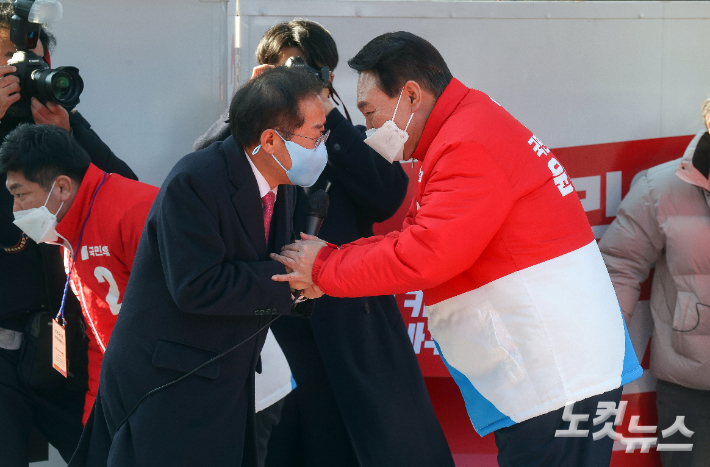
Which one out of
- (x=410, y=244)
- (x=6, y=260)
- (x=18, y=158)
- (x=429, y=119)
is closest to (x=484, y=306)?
(x=410, y=244)

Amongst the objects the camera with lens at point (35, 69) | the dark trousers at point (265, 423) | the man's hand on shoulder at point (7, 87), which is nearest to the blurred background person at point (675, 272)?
the dark trousers at point (265, 423)

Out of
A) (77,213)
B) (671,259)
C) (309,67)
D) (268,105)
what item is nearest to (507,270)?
(268,105)

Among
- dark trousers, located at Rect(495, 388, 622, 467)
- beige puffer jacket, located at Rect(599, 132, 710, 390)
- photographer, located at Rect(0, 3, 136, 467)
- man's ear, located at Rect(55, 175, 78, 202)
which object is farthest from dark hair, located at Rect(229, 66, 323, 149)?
beige puffer jacket, located at Rect(599, 132, 710, 390)

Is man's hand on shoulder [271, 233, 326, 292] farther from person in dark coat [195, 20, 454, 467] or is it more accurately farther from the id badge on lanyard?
the id badge on lanyard

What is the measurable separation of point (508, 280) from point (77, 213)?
1657 millimetres

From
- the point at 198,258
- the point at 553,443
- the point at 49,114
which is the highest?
the point at 49,114

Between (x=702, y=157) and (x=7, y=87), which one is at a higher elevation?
(x=7, y=87)

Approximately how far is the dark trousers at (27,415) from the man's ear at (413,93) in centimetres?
196

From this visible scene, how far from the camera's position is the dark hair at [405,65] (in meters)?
2.18

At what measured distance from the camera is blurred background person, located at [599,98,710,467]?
3.08 metres

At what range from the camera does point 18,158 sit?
2660 millimetres

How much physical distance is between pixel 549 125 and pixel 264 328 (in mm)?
1941

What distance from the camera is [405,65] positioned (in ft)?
7.14

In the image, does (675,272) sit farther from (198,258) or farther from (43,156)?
(43,156)
